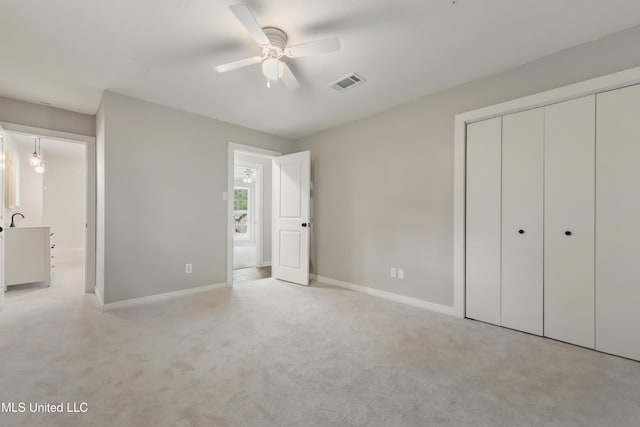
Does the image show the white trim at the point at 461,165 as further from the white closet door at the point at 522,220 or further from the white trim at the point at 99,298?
the white trim at the point at 99,298

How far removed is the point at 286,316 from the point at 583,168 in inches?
119

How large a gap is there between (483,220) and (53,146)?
25.5 feet

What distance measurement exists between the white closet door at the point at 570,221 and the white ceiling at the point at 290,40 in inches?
25.0

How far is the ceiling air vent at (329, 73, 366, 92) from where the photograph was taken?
9.11 feet

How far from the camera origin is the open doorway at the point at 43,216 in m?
3.97

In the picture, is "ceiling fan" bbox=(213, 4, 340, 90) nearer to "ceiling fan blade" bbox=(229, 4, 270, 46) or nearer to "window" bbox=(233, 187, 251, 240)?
"ceiling fan blade" bbox=(229, 4, 270, 46)

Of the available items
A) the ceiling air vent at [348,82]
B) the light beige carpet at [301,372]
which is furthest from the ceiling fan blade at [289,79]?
the light beige carpet at [301,372]

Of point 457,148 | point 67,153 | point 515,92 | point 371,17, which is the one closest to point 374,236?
point 457,148

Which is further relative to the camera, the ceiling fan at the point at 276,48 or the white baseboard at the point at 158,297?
the white baseboard at the point at 158,297

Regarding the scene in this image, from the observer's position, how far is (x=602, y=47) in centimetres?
218

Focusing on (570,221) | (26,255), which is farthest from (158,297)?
(570,221)

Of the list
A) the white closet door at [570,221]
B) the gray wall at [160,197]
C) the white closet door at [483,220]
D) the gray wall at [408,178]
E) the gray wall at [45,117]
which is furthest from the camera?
the gray wall at [45,117]

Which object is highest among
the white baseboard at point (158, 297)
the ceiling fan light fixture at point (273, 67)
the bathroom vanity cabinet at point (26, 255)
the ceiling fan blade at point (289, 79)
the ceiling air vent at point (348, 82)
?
the ceiling air vent at point (348, 82)

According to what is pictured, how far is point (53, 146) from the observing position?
221 inches
